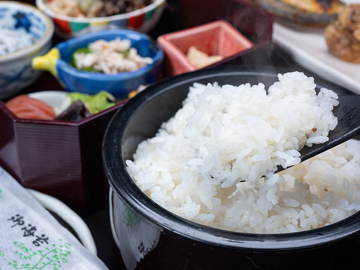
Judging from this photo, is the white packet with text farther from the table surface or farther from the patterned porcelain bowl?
the patterned porcelain bowl

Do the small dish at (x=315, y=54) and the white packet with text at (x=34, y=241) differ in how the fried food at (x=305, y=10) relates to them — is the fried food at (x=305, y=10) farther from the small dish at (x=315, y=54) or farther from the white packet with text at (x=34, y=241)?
the white packet with text at (x=34, y=241)

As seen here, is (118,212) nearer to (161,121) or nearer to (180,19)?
(161,121)

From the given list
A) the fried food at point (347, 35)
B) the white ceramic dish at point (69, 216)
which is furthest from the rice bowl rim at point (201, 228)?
A: the fried food at point (347, 35)

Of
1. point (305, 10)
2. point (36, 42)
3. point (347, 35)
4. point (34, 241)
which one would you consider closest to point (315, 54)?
point (347, 35)

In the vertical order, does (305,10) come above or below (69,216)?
above

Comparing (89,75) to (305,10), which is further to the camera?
(305,10)

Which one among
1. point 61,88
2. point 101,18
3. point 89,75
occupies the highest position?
point 101,18

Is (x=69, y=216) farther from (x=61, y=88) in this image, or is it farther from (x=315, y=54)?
(x=315, y=54)
